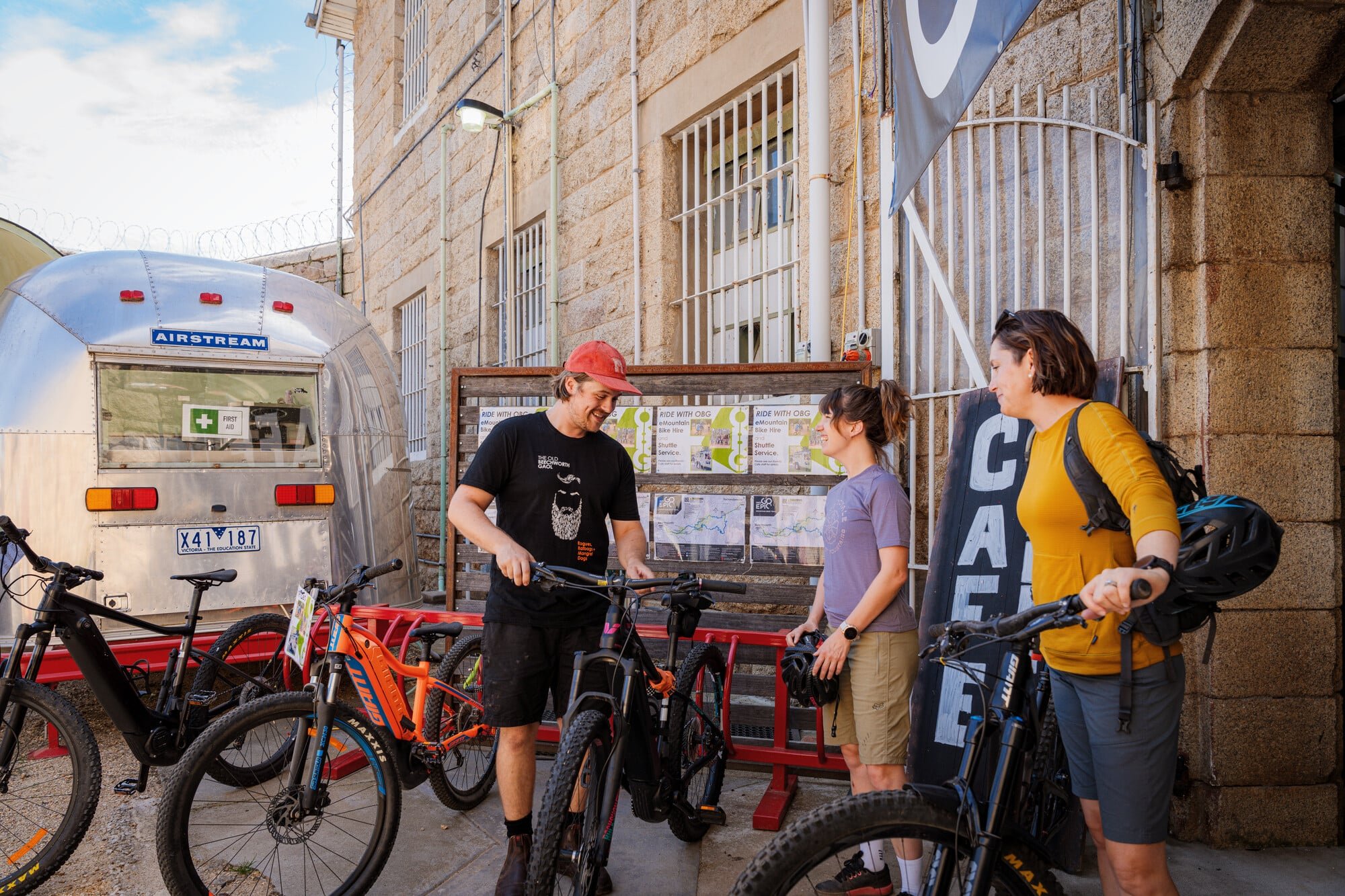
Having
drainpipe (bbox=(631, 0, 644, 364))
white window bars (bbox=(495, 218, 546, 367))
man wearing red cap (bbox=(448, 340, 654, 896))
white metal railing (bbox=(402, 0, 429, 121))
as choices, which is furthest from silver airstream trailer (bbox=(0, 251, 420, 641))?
white metal railing (bbox=(402, 0, 429, 121))

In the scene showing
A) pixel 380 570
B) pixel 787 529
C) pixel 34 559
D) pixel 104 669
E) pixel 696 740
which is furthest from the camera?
pixel 787 529

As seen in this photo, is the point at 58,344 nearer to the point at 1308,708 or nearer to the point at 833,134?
the point at 833,134

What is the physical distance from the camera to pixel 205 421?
5.56 m

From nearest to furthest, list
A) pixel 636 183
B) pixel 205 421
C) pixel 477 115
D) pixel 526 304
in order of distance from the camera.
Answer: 1. pixel 205 421
2. pixel 636 183
3. pixel 477 115
4. pixel 526 304

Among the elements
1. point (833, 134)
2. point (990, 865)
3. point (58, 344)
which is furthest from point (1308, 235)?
point (58, 344)

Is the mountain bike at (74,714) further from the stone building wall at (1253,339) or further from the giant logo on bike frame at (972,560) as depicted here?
the stone building wall at (1253,339)

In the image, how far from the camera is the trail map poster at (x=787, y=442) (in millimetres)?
4707

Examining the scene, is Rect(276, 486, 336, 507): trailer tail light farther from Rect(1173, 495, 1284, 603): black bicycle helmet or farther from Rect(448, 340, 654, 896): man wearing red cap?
Rect(1173, 495, 1284, 603): black bicycle helmet

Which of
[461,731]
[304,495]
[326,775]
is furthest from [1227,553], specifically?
[304,495]

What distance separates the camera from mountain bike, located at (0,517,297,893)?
3.22 meters

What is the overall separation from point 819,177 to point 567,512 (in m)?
2.86

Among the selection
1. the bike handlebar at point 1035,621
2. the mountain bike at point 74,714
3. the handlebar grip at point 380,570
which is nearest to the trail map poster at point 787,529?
the handlebar grip at point 380,570

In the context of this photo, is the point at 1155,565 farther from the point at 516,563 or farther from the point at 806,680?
the point at 516,563

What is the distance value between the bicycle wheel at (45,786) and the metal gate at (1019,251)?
3681 millimetres
